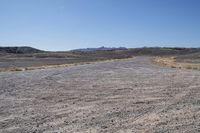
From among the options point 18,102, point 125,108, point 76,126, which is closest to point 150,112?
point 125,108

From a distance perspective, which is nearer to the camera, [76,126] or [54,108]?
[76,126]

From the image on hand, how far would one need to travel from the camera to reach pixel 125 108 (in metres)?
13.3

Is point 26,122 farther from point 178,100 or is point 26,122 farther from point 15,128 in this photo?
point 178,100

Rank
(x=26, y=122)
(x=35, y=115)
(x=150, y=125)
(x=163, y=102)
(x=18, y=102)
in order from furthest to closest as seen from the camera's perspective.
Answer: (x=18, y=102) → (x=163, y=102) → (x=35, y=115) → (x=26, y=122) → (x=150, y=125)

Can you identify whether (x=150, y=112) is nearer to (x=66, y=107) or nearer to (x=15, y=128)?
(x=66, y=107)

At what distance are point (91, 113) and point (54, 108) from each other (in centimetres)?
186

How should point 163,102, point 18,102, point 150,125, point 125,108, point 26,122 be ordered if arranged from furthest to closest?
point 18,102, point 163,102, point 125,108, point 26,122, point 150,125

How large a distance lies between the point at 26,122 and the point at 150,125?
3.48m

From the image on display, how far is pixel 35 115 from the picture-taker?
12.2 metres

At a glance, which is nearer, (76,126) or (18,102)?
(76,126)

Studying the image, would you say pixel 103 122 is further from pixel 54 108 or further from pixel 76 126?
pixel 54 108

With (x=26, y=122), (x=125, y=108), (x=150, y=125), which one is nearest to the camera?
(x=150, y=125)

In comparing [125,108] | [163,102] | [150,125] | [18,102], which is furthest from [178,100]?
[18,102]

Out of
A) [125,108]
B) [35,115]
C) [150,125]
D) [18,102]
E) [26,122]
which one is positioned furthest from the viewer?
[18,102]
